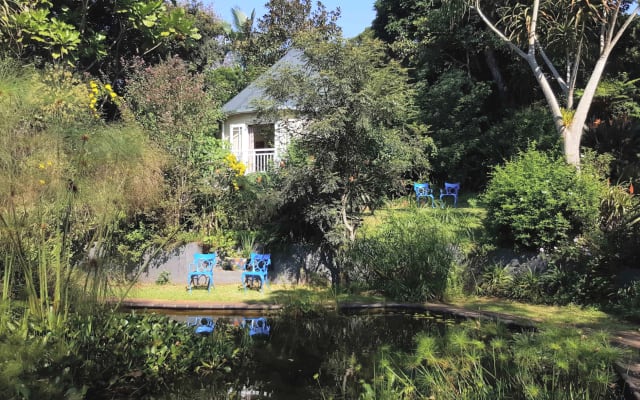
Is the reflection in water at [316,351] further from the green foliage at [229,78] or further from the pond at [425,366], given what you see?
the green foliage at [229,78]

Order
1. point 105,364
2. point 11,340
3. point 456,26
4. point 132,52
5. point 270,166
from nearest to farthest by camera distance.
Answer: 1. point 11,340
2. point 105,364
3. point 270,166
4. point 456,26
5. point 132,52

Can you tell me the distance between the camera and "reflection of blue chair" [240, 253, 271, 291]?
898 centimetres

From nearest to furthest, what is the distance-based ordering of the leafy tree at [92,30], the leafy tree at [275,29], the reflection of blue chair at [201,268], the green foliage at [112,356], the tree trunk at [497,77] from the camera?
1. the green foliage at [112,356]
2. the reflection of blue chair at [201,268]
3. the leafy tree at [92,30]
4. the tree trunk at [497,77]
5. the leafy tree at [275,29]

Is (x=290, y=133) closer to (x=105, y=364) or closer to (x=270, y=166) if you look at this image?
(x=270, y=166)

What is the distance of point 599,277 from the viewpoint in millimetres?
7570

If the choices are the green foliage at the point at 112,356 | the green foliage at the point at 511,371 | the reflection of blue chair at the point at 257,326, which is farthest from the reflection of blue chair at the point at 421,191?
the green foliage at the point at 511,371

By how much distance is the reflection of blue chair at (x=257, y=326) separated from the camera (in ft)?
21.1

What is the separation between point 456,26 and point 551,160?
27.8ft

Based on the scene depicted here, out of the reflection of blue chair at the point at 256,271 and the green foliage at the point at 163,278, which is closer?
the reflection of blue chair at the point at 256,271

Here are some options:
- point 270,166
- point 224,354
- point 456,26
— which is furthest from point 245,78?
point 224,354

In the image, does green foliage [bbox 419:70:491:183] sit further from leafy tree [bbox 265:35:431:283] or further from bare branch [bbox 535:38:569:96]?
leafy tree [bbox 265:35:431:283]

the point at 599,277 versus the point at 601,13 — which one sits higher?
the point at 601,13

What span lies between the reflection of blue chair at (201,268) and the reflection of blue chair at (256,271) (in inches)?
24.8

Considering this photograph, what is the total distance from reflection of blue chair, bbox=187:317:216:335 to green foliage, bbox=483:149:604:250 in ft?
17.8
